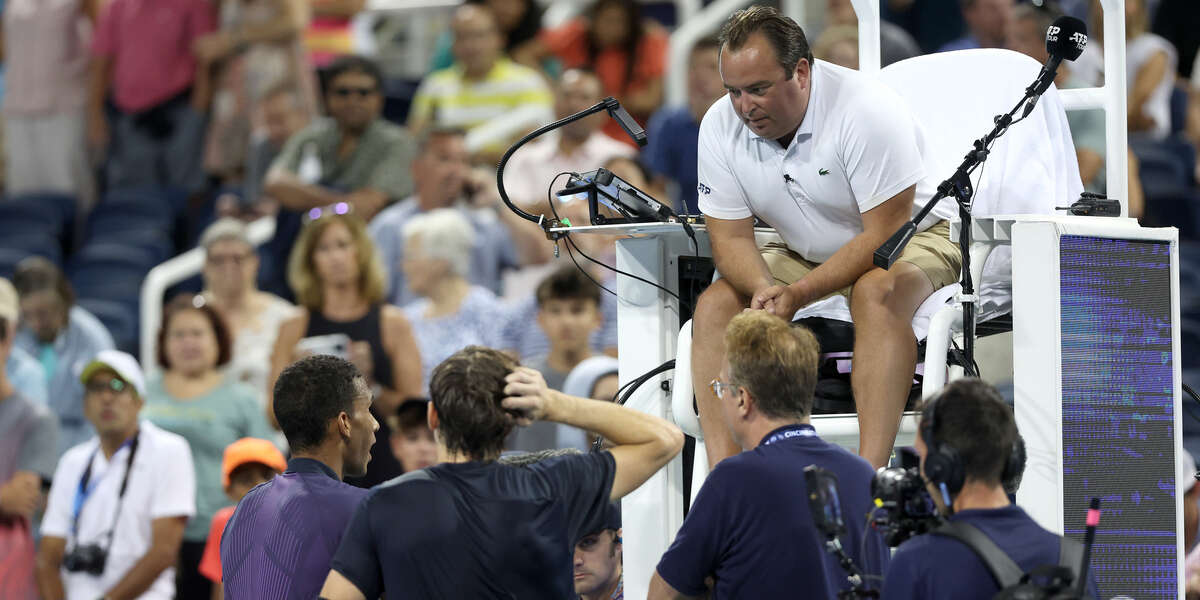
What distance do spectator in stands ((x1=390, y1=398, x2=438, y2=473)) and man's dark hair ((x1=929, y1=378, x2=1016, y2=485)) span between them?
377 cm

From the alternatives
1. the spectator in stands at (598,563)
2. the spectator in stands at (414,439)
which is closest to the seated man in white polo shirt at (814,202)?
the spectator in stands at (598,563)

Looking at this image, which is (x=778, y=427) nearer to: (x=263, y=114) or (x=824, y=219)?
(x=824, y=219)

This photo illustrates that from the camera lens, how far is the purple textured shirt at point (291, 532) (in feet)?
12.6

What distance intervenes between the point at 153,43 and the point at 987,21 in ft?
17.1

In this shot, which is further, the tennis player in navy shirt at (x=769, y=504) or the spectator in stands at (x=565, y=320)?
the spectator in stands at (x=565, y=320)

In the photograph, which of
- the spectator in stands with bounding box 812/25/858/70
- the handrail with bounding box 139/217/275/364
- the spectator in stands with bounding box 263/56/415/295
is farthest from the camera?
the handrail with bounding box 139/217/275/364

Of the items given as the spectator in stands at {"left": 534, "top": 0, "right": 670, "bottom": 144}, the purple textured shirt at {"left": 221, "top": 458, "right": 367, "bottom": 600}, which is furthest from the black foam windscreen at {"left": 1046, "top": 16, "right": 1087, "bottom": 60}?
the spectator in stands at {"left": 534, "top": 0, "right": 670, "bottom": 144}

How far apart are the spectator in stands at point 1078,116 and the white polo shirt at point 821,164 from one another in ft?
9.94

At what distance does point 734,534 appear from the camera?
3.64 m

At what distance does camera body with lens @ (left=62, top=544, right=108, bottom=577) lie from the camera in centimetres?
701

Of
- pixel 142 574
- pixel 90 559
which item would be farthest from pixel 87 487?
pixel 142 574

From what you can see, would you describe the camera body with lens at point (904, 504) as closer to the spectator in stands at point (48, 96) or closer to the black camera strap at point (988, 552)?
the black camera strap at point (988, 552)

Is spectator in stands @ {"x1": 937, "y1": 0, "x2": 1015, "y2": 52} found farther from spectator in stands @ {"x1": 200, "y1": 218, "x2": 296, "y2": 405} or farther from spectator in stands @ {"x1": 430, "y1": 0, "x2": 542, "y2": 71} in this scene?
spectator in stands @ {"x1": 200, "y1": 218, "x2": 296, "y2": 405}

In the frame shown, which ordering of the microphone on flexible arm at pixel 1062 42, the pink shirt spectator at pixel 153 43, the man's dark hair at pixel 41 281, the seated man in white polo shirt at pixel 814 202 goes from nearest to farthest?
the microphone on flexible arm at pixel 1062 42, the seated man in white polo shirt at pixel 814 202, the man's dark hair at pixel 41 281, the pink shirt spectator at pixel 153 43
